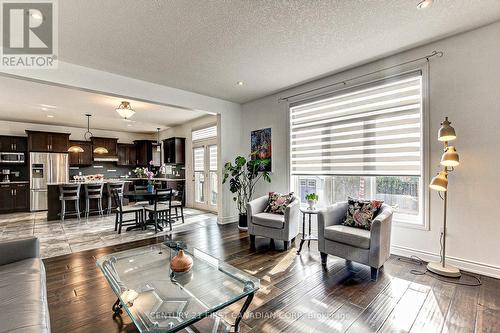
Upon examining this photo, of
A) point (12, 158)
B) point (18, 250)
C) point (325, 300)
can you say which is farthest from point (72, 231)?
point (325, 300)

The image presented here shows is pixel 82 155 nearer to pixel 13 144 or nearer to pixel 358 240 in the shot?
pixel 13 144

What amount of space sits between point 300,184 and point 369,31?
108 inches

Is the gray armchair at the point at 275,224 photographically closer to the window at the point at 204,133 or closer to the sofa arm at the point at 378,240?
the sofa arm at the point at 378,240

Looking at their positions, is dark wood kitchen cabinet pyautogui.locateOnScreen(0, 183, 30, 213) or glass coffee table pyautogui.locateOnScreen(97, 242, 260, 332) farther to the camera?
dark wood kitchen cabinet pyautogui.locateOnScreen(0, 183, 30, 213)

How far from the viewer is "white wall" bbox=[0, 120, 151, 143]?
7266 mm

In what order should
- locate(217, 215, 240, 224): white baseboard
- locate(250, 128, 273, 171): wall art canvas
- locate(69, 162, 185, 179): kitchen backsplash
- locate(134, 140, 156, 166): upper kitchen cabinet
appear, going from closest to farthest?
locate(250, 128, 273, 171): wall art canvas < locate(217, 215, 240, 224): white baseboard < locate(69, 162, 185, 179): kitchen backsplash < locate(134, 140, 156, 166): upper kitchen cabinet

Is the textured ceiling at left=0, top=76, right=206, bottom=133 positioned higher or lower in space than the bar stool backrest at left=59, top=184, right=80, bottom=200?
higher

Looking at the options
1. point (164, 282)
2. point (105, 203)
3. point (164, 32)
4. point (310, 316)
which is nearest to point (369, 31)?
point (164, 32)

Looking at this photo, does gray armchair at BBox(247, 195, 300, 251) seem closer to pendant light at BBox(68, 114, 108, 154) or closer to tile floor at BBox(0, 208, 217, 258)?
tile floor at BBox(0, 208, 217, 258)

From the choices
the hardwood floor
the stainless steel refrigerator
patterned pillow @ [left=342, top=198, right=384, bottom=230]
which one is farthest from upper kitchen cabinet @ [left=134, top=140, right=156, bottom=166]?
patterned pillow @ [left=342, top=198, right=384, bottom=230]

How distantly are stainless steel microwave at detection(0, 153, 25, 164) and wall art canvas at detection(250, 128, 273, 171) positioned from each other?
7.45m

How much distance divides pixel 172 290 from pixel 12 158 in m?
8.54

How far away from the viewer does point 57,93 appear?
4.73 meters

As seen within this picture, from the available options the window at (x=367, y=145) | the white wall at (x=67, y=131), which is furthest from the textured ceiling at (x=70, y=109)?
the window at (x=367, y=145)
